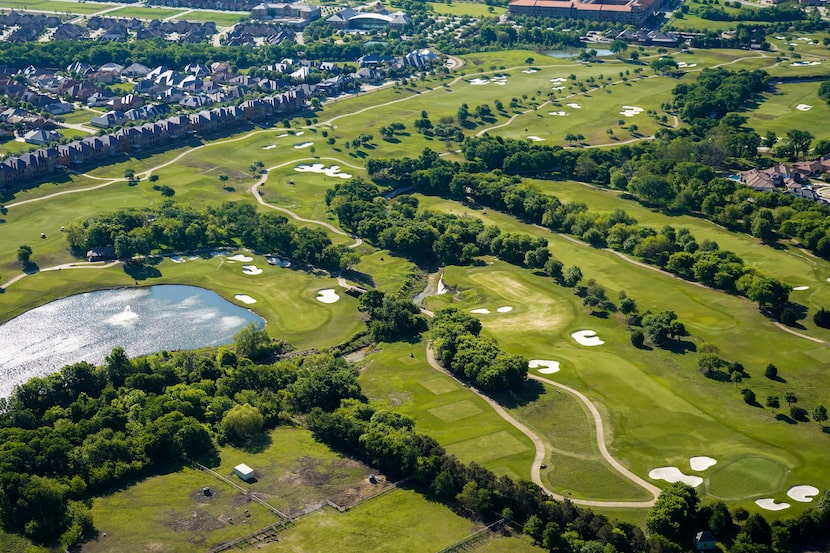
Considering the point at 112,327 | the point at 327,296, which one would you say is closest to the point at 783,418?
the point at 327,296

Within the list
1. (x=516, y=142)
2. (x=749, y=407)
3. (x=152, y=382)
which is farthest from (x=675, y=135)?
(x=152, y=382)

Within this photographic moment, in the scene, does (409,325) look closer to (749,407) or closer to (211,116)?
(749,407)

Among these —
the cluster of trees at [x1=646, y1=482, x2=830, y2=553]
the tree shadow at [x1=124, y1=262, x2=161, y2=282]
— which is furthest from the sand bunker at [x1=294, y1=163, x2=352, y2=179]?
the cluster of trees at [x1=646, y1=482, x2=830, y2=553]

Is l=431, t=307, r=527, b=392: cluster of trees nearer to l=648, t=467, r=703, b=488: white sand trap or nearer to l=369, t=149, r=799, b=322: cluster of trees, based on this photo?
l=648, t=467, r=703, b=488: white sand trap

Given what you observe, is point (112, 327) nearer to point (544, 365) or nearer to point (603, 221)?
point (544, 365)

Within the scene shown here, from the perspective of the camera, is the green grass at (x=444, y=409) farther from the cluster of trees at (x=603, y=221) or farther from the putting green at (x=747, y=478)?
the cluster of trees at (x=603, y=221)

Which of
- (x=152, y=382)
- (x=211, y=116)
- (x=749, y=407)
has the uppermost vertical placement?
(x=211, y=116)

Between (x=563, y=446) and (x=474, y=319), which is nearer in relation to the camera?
(x=563, y=446)
